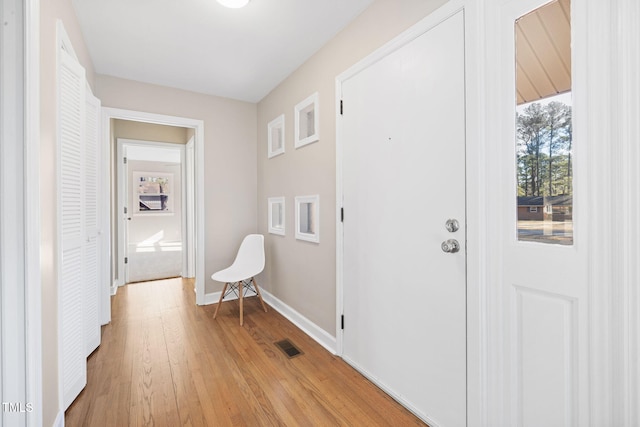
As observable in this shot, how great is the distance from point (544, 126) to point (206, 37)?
2.41 metres

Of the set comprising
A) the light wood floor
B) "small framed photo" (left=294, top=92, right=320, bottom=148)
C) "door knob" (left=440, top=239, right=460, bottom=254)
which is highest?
"small framed photo" (left=294, top=92, right=320, bottom=148)

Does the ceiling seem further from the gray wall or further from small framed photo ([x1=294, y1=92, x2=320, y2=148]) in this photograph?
small framed photo ([x1=294, y1=92, x2=320, y2=148])

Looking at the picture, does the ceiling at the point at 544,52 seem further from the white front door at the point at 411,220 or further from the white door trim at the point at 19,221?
the white door trim at the point at 19,221

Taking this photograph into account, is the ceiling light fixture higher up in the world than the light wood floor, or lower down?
higher up

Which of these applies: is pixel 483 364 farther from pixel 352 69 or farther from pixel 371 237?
pixel 352 69

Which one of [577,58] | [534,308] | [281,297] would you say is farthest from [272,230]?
[577,58]

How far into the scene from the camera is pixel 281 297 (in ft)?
10.3

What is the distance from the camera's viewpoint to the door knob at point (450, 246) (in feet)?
4.51

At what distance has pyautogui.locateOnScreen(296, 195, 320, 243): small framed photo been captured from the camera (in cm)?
250

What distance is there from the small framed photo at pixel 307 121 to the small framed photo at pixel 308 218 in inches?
20.9

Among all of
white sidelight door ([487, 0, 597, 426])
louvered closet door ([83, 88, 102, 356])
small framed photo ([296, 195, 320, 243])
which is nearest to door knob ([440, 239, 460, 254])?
white sidelight door ([487, 0, 597, 426])

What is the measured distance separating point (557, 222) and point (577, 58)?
1.93ft

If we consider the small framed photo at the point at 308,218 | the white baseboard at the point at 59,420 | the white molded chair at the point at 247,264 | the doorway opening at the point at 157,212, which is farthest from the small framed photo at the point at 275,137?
the white baseboard at the point at 59,420

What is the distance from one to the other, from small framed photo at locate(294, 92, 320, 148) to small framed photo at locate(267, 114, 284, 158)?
0.35 meters
